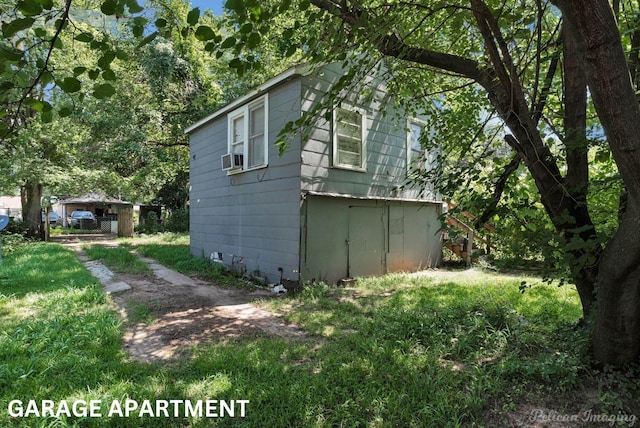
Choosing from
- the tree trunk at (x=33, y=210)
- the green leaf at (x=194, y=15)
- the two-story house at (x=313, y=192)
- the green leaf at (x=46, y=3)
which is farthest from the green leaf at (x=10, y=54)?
the tree trunk at (x=33, y=210)

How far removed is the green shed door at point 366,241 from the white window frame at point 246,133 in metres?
2.32

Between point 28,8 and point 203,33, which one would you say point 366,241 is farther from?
point 28,8

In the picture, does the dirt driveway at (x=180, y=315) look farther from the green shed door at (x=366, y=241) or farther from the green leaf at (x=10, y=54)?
the green leaf at (x=10, y=54)

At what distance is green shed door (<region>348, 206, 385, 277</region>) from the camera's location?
7535mm

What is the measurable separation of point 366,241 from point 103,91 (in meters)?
6.67

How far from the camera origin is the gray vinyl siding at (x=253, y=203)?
22.1 feet

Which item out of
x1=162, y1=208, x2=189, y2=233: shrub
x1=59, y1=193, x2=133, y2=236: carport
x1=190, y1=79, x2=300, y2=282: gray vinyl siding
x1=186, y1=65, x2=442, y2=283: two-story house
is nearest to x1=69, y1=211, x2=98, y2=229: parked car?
x1=59, y1=193, x2=133, y2=236: carport

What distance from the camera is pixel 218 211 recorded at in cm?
953

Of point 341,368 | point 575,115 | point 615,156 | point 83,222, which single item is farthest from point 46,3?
point 83,222

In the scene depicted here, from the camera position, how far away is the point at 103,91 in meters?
1.58

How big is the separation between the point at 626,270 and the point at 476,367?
4.62 feet

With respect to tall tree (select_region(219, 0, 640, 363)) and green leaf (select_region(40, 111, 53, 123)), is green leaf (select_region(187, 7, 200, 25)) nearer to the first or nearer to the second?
tall tree (select_region(219, 0, 640, 363))

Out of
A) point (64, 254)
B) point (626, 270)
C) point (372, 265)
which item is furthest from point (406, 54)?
point (64, 254)

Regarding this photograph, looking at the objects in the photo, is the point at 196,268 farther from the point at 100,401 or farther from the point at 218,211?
the point at 100,401
